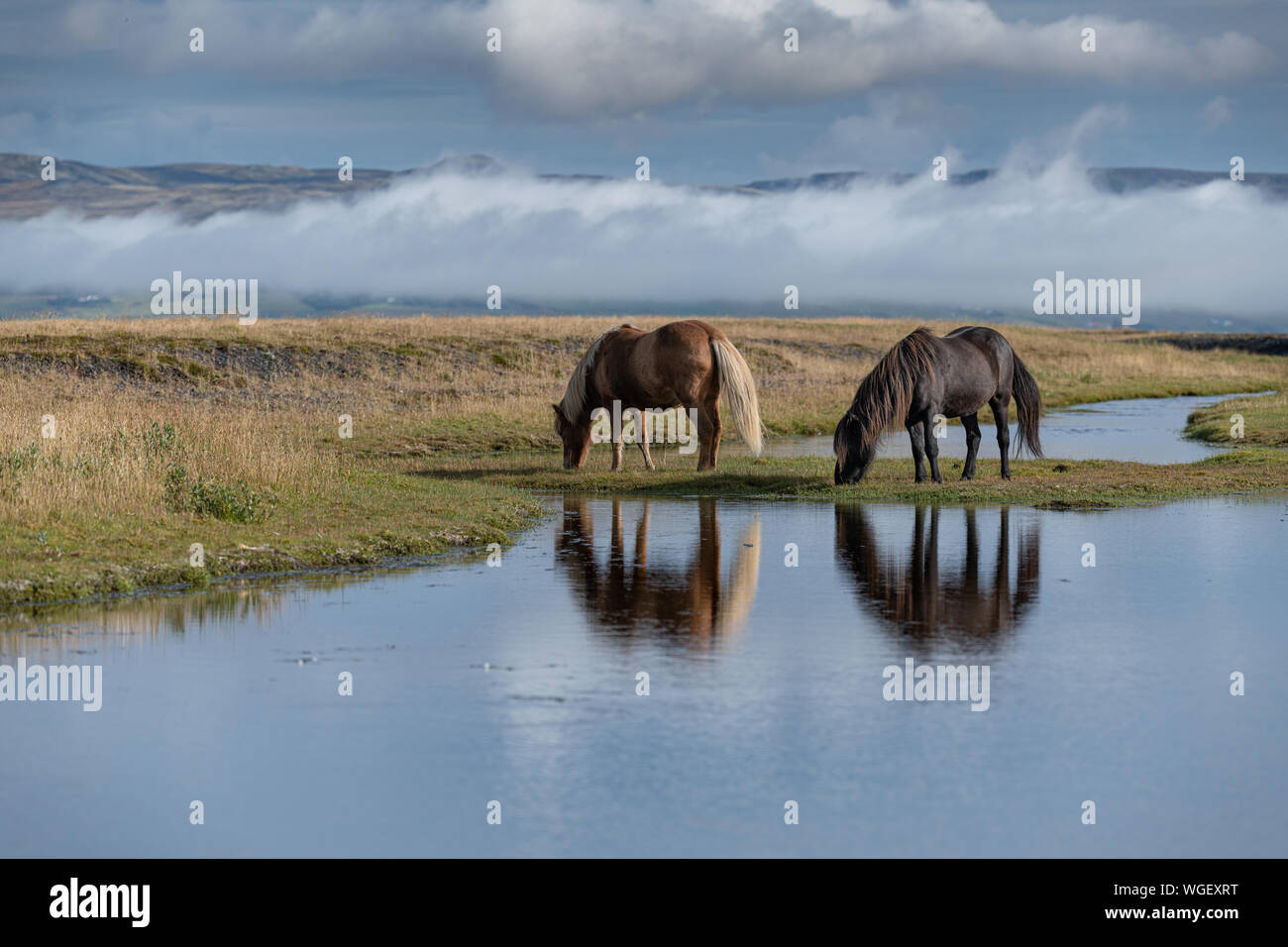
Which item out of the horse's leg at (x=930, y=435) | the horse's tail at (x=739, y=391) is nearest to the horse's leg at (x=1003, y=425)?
the horse's leg at (x=930, y=435)

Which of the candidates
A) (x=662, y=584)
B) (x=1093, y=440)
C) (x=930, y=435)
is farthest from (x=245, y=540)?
(x=1093, y=440)

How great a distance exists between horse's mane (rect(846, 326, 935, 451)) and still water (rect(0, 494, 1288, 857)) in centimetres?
624

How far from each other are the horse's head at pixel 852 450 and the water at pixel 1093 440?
246 inches

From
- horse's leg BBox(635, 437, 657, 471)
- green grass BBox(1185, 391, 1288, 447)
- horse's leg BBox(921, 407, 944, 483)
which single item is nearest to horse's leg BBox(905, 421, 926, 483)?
horse's leg BBox(921, 407, 944, 483)

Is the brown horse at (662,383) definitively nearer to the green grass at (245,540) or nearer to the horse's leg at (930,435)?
the horse's leg at (930,435)

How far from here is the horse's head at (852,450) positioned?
2227cm

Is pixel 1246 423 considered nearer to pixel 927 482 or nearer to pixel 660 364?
pixel 927 482

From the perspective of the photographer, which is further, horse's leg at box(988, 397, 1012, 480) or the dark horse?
horse's leg at box(988, 397, 1012, 480)

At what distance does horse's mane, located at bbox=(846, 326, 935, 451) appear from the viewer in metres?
21.8

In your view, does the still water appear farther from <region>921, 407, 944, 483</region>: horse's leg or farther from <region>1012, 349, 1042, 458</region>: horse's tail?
<region>1012, 349, 1042, 458</region>: horse's tail

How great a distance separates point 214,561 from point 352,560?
1517 millimetres

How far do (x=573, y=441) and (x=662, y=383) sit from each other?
221 cm
